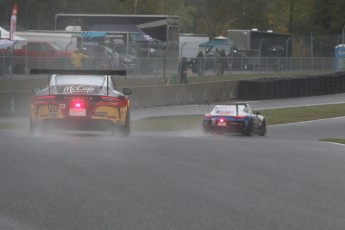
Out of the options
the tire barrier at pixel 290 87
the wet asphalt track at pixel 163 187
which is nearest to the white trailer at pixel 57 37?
the tire barrier at pixel 290 87

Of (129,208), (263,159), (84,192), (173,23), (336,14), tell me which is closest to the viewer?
(129,208)

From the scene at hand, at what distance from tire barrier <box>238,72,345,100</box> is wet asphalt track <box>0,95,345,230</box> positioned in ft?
95.5

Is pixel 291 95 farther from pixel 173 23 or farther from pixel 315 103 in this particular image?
pixel 173 23

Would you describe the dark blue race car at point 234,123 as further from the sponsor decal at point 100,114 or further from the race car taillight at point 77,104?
the race car taillight at point 77,104

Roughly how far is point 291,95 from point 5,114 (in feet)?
58.8

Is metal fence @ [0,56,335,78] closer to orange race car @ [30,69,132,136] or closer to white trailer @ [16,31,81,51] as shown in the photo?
white trailer @ [16,31,81,51]

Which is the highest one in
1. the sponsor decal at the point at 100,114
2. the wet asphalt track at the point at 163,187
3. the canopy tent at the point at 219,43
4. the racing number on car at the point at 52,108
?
the canopy tent at the point at 219,43

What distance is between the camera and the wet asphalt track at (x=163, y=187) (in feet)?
27.3

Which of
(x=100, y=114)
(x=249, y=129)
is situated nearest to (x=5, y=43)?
(x=249, y=129)

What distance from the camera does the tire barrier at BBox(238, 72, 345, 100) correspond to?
43594mm

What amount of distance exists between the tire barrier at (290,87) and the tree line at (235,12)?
33.3 m

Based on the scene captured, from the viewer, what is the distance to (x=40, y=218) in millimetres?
8141

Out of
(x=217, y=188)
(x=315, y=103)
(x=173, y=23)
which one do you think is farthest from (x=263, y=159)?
(x=173, y=23)

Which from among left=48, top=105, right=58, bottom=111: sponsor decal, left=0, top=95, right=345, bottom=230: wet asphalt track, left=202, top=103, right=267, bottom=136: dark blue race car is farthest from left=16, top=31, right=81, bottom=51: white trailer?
left=0, top=95, right=345, bottom=230: wet asphalt track
